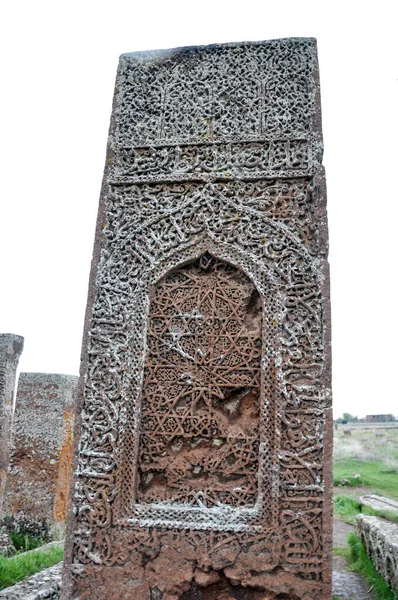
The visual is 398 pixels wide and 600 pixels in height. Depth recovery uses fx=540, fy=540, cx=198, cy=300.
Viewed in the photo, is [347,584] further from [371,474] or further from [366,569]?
[371,474]

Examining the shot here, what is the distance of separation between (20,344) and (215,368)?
433 centimetres

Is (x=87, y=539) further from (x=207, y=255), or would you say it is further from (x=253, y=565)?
(x=207, y=255)

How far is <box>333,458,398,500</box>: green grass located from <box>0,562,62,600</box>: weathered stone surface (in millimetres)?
6604

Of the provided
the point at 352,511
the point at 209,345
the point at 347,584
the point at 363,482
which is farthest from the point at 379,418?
the point at 209,345

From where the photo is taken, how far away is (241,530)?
319 cm

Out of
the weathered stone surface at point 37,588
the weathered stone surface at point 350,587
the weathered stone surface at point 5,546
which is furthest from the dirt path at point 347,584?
the weathered stone surface at point 5,546

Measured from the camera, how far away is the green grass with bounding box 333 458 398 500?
10641mm

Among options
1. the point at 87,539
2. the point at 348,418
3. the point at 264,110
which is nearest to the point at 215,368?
the point at 87,539

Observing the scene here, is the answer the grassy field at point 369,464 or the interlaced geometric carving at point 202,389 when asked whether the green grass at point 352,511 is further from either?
the interlaced geometric carving at point 202,389

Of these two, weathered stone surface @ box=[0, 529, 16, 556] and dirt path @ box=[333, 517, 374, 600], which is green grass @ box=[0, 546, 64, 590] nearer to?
weathered stone surface @ box=[0, 529, 16, 556]

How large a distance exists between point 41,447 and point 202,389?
5.44 m

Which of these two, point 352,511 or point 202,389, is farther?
point 352,511

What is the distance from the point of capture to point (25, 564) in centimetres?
520

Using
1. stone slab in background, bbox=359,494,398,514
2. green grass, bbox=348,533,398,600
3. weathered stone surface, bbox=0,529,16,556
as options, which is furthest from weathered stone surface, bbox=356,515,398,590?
weathered stone surface, bbox=0,529,16,556
